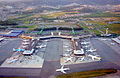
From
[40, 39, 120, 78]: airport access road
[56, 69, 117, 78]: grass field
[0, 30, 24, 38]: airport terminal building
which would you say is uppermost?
[0, 30, 24, 38]: airport terminal building

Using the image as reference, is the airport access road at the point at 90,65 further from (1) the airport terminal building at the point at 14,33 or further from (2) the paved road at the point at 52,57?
(1) the airport terminal building at the point at 14,33

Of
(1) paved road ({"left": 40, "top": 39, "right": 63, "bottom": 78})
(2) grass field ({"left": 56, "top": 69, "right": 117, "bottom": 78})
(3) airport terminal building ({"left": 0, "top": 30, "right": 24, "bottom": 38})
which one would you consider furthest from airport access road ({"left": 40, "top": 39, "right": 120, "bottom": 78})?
(3) airport terminal building ({"left": 0, "top": 30, "right": 24, "bottom": 38})

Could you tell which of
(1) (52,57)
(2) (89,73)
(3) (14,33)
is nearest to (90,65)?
(2) (89,73)

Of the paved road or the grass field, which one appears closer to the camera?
the grass field

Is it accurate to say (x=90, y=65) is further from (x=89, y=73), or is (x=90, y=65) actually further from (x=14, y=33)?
(x=14, y=33)

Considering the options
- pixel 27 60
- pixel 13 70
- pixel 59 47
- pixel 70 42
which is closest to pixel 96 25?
pixel 70 42

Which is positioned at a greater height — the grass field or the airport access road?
the airport access road

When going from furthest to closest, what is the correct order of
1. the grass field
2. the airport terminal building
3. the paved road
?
the airport terminal building → the paved road → the grass field

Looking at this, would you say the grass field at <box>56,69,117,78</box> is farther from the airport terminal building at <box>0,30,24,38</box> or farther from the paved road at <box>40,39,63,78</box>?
the airport terminal building at <box>0,30,24,38</box>

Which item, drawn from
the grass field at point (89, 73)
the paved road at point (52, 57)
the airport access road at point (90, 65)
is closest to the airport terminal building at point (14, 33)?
the paved road at point (52, 57)

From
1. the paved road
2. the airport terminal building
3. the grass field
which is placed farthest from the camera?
the airport terminal building

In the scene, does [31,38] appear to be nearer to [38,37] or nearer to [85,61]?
[38,37]
